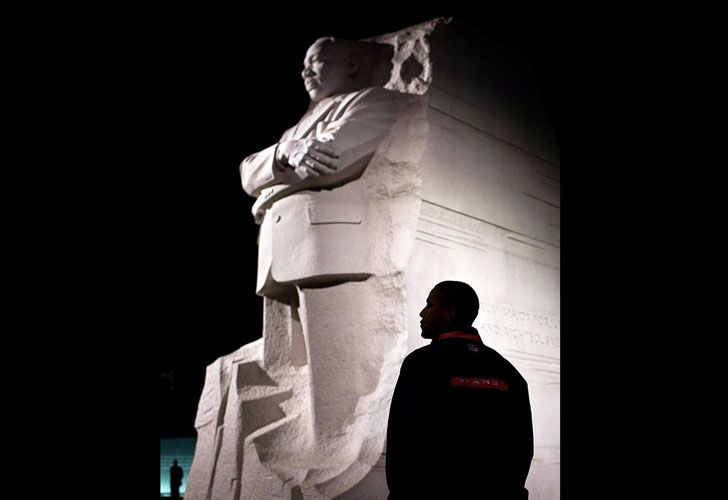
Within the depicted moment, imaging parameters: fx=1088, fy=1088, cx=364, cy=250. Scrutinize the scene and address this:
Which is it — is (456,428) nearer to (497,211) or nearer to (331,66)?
(497,211)

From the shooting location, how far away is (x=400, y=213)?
544cm

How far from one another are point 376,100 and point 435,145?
0.38m

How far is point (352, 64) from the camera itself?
5.89 m

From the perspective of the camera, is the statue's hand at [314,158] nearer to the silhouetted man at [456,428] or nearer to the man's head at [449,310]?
the man's head at [449,310]

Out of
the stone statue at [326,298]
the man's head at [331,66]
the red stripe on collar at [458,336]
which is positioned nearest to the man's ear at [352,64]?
the man's head at [331,66]

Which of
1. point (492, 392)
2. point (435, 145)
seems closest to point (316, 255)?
point (435, 145)

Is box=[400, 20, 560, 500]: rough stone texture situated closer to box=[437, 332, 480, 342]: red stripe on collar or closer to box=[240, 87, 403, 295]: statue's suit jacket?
box=[240, 87, 403, 295]: statue's suit jacket

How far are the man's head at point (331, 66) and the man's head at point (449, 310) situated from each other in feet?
7.82

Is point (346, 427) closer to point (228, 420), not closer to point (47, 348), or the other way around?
point (228, 420)

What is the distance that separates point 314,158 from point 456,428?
7.26 ft

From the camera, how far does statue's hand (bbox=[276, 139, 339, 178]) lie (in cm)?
536

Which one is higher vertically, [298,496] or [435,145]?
[435,145]

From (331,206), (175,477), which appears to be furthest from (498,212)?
(175,477)

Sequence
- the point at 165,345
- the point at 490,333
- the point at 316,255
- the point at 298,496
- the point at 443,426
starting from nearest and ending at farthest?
the point at 443,426
the point at 298,496
the point at 316,255
the point at 490,333
the point at 165,345
